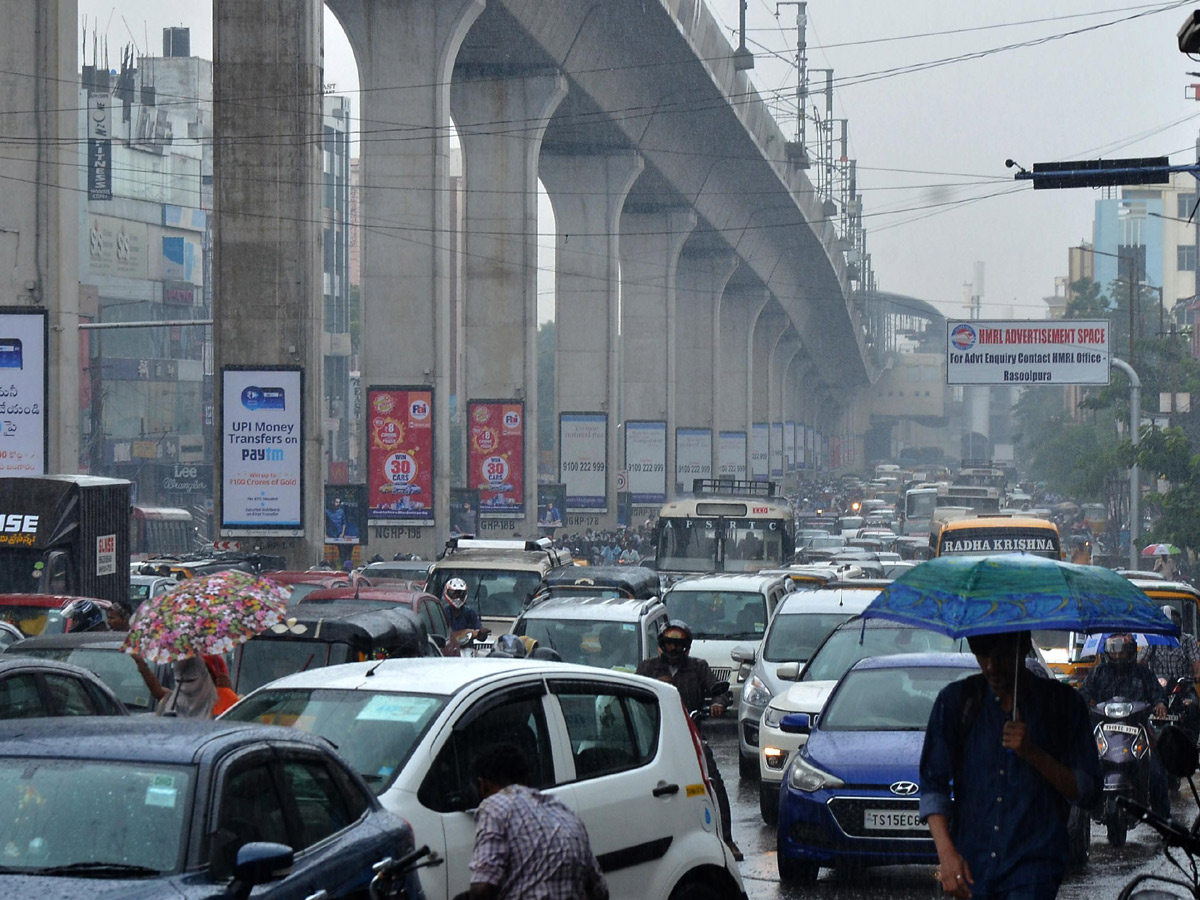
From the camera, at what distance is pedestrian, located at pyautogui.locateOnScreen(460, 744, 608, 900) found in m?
5.29

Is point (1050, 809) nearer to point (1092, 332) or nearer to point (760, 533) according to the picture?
point (760, 533)

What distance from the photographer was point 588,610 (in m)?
17.1

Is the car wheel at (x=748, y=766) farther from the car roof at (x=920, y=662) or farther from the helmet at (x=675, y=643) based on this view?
the car roof at (x=920, y=662)

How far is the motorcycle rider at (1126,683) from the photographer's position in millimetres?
12445

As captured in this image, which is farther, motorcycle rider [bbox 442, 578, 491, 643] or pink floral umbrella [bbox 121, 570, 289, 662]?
motorcycle rider [bbox 442, 578, 491, 643]

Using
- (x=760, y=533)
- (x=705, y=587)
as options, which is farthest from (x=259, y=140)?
(x=705, y=587)

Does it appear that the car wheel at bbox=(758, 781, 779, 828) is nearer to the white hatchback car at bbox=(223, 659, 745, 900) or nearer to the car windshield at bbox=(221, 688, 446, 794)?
the white hatchback car at bbox=(223, 659, 745, 900)

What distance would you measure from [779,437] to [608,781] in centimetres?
10623

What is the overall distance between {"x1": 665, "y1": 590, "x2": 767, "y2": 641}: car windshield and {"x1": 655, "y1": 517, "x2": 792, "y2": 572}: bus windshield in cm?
1036

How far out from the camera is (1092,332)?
→ 152 feet

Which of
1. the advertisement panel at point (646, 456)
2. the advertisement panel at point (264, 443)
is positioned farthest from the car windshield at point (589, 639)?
the advertisement panel at point (646, 456)

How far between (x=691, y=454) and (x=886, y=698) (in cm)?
6151

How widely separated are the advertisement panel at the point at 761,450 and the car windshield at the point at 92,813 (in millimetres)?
91903

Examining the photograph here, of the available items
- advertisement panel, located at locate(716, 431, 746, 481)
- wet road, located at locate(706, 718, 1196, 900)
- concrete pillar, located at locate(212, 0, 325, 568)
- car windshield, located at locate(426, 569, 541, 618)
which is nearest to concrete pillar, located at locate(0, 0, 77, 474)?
concrete pillar, located at locate(212, 0, 325, 568)
